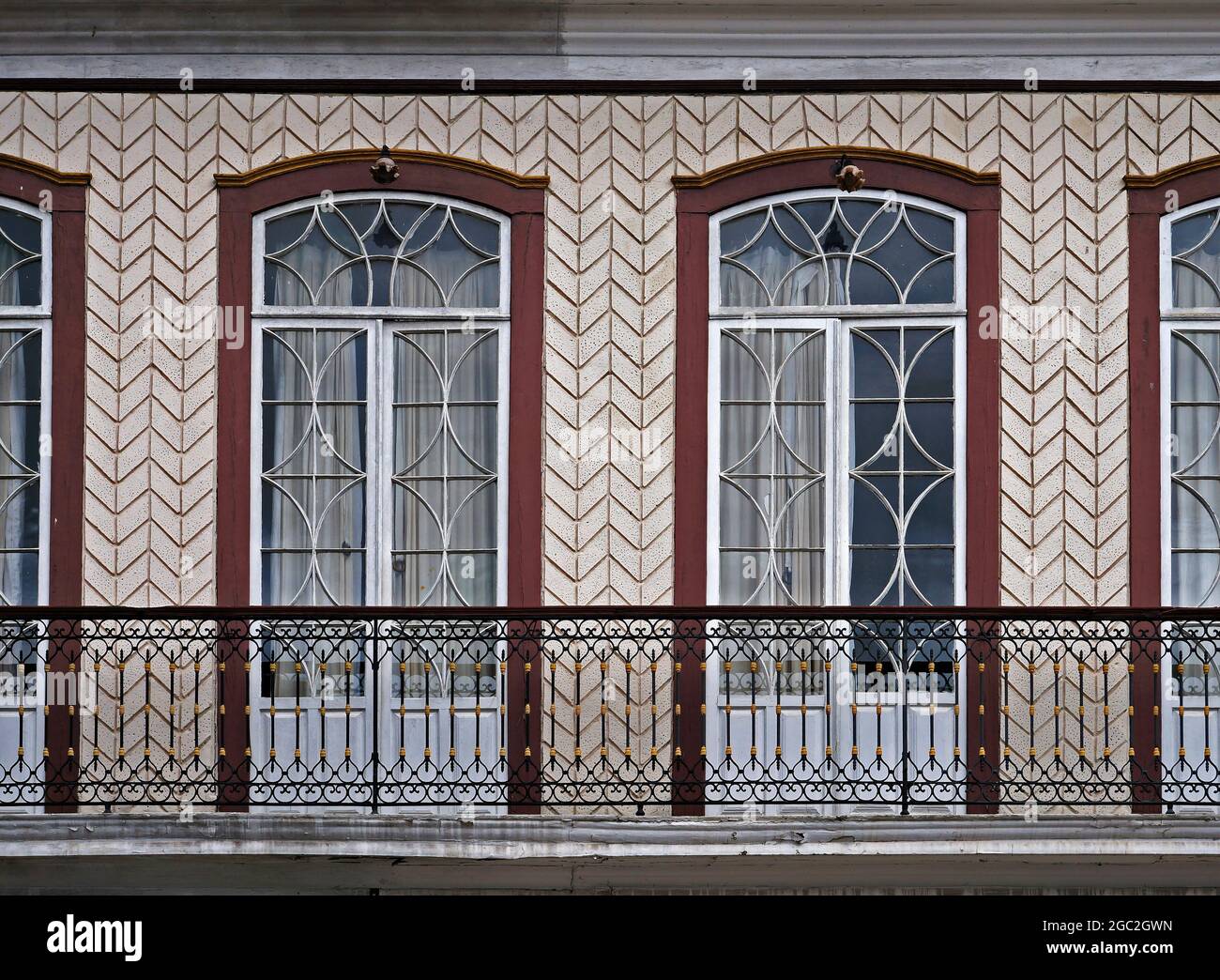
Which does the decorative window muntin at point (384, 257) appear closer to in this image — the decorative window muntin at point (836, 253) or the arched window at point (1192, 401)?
the decorative window muntin at point (836, 253)

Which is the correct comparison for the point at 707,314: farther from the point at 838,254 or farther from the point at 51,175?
the point at 51,175

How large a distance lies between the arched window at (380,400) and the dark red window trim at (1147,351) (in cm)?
367

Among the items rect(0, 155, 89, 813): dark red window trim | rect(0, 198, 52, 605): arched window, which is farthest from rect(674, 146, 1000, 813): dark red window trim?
rect(0, 198, 52, 605): arched window

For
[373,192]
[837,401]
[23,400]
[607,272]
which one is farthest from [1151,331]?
[23,400]

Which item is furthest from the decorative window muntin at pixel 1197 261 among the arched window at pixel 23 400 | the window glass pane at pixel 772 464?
the arched window at pixel 23 400

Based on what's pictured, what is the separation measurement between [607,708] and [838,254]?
2.99 meters

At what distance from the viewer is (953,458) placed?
857cm

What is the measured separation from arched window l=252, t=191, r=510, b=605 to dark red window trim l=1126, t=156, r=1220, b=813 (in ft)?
12.1

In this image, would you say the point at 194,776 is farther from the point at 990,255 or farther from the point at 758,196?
the point at 990,255

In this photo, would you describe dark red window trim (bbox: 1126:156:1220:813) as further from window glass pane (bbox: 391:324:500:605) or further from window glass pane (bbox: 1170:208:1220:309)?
window glass pane (bbox: 391:324:500:605)

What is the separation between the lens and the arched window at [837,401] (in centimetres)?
855

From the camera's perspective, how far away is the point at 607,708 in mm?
8312

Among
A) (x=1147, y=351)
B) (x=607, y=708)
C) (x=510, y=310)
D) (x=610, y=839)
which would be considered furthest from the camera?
(x=510, y=310)
